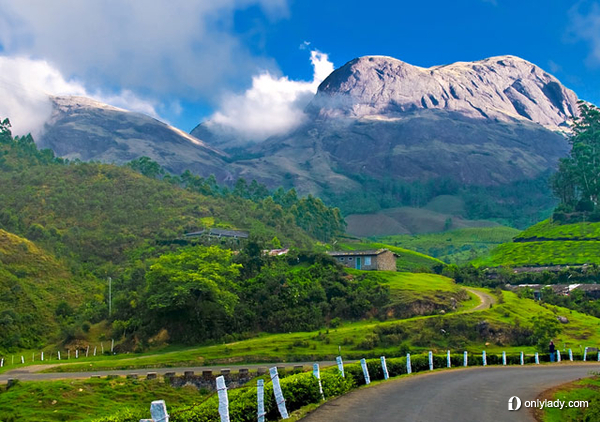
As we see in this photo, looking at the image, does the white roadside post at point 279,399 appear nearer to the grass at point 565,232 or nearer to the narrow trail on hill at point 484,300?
the narrow trail on hill at point 484,300

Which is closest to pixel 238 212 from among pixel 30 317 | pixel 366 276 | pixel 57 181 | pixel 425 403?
pixel 57 181

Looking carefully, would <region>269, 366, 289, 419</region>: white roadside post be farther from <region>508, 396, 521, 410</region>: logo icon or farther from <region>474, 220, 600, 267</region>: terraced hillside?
<region>474, 220, 600, 267</region>: terraced hillside

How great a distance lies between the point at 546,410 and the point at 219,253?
51.9 metres

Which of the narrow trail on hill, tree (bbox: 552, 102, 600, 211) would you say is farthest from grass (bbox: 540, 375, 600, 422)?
tree (bbox: 552, 102, 600, 211)

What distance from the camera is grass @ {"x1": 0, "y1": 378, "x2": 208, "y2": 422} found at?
32625 mm

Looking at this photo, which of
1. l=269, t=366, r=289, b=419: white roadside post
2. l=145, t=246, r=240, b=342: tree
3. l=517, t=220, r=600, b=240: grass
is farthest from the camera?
l=517, t=220, r=600, b=240: grass

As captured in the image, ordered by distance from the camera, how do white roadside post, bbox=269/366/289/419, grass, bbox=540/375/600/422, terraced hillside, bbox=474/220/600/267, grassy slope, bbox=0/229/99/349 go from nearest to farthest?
white roadside post, bbox=269/366/289/419 → grass, bbox=540/375/600/422 → grassy slope, bbox=0/229/99/349 → terraced hillside, bbox=474/220/600/267

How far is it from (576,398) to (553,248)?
94951 mm

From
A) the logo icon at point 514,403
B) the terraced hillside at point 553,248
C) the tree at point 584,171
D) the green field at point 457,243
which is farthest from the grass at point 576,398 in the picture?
the green field at point 457,243

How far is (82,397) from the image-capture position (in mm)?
35094

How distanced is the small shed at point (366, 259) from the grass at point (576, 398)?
59209 millimetres

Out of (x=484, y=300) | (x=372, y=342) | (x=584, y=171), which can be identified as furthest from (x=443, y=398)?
(x=584, y=171)

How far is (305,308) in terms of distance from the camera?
65.9 metres

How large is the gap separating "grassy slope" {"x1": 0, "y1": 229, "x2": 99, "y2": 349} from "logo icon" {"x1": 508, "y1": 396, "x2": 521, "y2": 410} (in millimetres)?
56413
